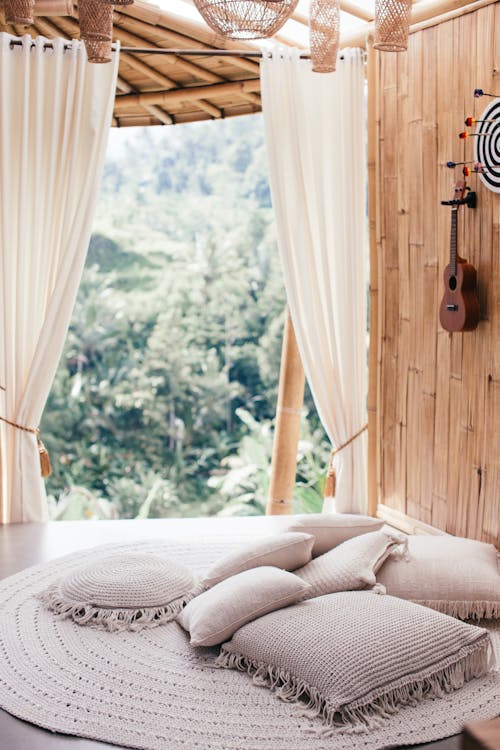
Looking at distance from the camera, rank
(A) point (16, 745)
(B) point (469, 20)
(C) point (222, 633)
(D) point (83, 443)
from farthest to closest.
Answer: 1. (D) point (83, 443)
2. (B) point (469, 20)
3. (C) point (222, 633)
4. (A) point (16, 745)

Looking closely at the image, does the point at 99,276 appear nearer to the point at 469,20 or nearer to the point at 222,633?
the point at 469,20

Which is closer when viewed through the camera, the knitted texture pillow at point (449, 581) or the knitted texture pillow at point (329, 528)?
the knitted texture pillow at point (449, 581)

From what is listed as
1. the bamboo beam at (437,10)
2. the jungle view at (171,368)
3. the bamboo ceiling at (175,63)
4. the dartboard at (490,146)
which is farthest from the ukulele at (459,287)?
the jungle view at (171,368)

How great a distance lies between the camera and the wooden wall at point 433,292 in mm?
2980

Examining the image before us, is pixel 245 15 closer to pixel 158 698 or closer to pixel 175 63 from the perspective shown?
pixel 158 698

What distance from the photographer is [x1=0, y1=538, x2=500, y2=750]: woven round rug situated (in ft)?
6.48

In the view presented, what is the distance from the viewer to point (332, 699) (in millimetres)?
Result: 2051

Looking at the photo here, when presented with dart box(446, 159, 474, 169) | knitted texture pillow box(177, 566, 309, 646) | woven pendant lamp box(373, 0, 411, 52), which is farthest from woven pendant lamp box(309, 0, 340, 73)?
knitted texture pillow box(177, 566, 309, 646)

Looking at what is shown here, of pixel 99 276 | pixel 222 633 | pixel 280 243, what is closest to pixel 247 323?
pixel 99 276

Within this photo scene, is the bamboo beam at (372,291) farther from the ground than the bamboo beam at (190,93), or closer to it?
closer to it

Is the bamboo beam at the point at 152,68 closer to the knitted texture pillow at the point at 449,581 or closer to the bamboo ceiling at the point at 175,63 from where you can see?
the bamboo ceiling at the point at 175,63

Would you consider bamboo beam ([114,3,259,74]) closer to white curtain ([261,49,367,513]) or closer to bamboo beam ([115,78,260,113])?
bamboo beam ([115,78,260,113])

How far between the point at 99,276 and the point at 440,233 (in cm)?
621

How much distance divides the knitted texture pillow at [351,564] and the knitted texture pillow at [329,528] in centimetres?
4
